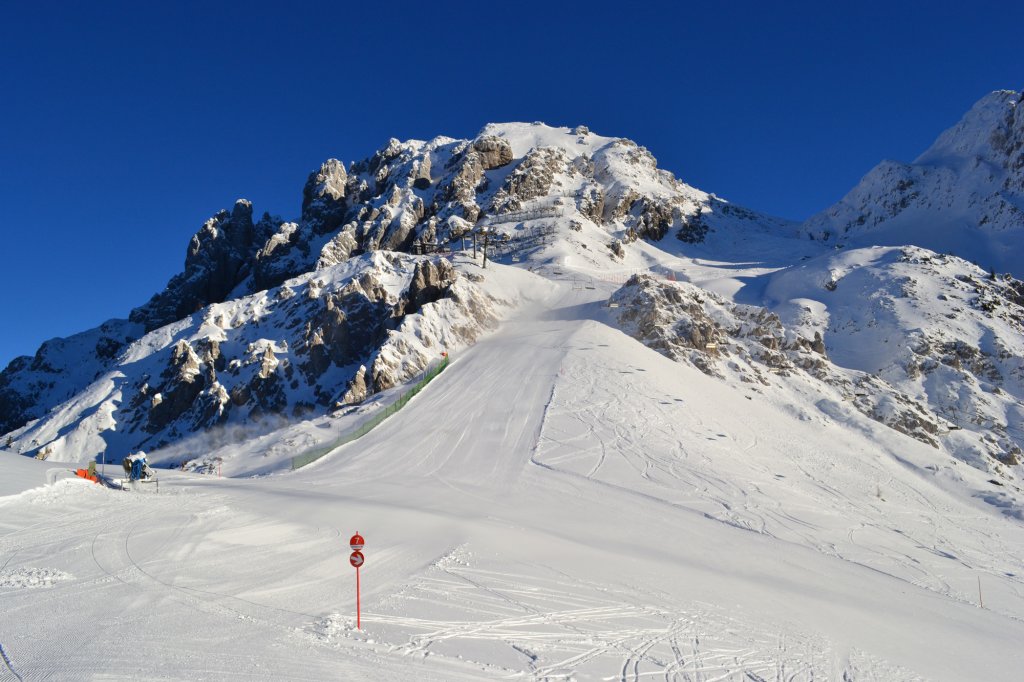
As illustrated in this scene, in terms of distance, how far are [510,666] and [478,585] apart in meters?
3.04

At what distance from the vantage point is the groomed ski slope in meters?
8.01

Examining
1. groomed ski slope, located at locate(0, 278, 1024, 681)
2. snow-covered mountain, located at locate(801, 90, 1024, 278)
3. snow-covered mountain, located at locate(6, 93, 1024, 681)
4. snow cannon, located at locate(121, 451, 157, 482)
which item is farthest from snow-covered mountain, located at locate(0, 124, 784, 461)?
groomed ski slope, located at locate(0, 278, 1024, 681)

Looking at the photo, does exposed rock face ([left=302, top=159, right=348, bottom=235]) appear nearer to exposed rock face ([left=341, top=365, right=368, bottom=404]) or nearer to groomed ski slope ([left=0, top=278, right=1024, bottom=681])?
exposed rock face ([left=341, top=365, right=368, bottom=404])

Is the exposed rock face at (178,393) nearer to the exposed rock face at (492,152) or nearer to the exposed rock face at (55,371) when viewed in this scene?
the exposed rock face at (55,371)

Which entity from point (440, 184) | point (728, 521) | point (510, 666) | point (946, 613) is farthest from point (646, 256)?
point (510, 666)

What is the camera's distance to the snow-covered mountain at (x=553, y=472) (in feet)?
29.3

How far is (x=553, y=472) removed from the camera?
23656mm

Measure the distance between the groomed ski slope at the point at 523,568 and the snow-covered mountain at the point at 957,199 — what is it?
6674cm

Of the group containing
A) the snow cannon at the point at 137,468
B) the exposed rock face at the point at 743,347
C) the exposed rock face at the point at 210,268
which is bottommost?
the snow cannon at the point at 137,468

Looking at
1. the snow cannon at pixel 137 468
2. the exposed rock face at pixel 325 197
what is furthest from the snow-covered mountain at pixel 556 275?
the snow cannon at pixel 137 468

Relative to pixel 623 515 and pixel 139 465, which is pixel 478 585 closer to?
pixel 623 515

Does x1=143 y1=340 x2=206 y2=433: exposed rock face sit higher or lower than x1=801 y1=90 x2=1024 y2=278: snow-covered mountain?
lower

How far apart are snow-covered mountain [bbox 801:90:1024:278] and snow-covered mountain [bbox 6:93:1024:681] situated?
3.24 ft

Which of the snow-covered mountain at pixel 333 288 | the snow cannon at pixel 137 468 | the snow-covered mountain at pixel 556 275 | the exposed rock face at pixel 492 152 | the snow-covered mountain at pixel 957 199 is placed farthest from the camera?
the exposed rock face at pixel 492 152
